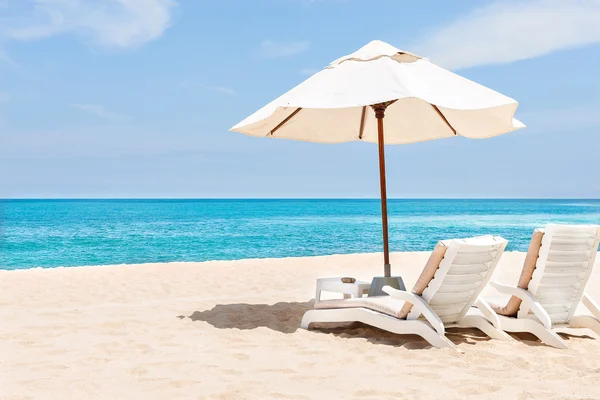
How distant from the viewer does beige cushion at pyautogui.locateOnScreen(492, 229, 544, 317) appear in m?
4.77

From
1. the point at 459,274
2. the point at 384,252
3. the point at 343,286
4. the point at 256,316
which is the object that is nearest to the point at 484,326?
the point at 459,274

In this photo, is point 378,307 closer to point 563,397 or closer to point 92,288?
point 563,397

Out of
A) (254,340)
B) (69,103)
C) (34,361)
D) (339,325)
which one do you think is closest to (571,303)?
(339,325)

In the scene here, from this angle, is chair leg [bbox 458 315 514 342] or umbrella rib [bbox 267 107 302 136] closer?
chair leg [bbox 458 315 514 342]

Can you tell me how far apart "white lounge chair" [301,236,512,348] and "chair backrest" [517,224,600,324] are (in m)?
0.36

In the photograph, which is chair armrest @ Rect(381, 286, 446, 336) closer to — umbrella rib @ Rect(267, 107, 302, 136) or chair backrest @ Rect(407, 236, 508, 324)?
chair backrest @ Rect(407, 236, 508, 324)

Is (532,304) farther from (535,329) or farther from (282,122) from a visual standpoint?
(282,122)

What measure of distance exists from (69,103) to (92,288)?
61116mm

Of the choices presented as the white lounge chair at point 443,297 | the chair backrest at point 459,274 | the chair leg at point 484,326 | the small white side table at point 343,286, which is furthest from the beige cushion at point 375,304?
the chair leg at point 484,326

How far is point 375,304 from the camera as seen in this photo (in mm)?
5055

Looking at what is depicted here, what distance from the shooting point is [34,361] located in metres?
4.30

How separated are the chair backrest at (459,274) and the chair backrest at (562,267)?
398mm

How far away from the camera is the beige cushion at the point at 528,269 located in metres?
4.77

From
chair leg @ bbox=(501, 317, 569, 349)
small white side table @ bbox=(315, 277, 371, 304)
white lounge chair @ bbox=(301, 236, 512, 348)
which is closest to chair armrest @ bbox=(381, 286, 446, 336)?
white lounge chair @ bbox=(301, 236, 512, 348)
